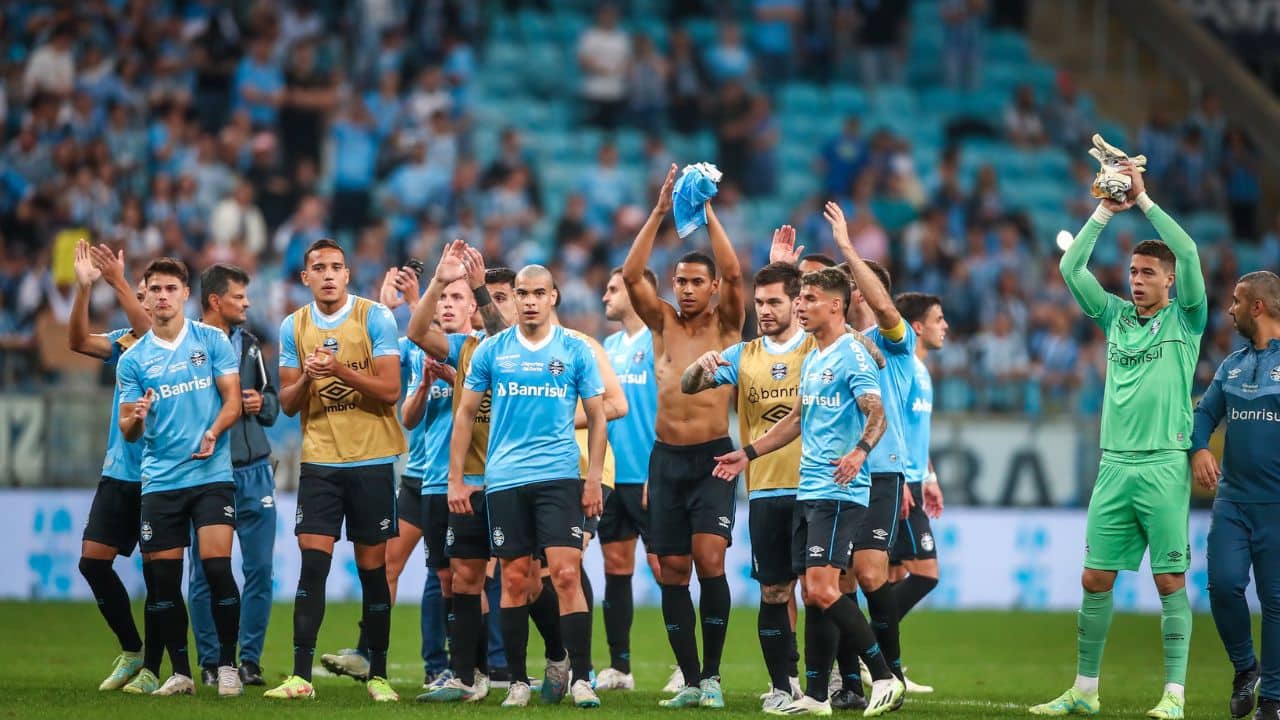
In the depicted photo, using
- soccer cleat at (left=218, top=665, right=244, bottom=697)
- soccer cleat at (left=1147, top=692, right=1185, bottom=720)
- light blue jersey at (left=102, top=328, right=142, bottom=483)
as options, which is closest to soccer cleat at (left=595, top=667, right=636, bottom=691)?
soccer cleat at (left=218, top=665, right=244, bottom=697)

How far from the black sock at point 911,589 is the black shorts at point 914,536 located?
0.16 meters

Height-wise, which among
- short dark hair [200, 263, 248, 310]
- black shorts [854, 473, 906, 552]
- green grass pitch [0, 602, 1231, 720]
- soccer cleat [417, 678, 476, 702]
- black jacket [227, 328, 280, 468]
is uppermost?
short dark hair [200, 263, 248, 310]

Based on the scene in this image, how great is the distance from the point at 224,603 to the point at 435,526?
1564 millimetres

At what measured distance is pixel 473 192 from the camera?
23.3 meters

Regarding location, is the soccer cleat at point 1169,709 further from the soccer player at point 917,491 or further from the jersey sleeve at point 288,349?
the jersey sleeve at point 288,349

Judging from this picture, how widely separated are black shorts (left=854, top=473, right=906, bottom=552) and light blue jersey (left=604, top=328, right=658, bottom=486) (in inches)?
93.7

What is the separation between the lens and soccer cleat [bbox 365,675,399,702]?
10.4 meters

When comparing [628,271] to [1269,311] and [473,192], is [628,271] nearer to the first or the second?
[1269,311]

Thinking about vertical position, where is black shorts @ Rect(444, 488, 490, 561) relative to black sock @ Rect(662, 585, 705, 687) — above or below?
above

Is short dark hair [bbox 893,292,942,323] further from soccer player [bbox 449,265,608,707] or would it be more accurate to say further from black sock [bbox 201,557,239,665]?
black sock [bbox 201,557,239,665]

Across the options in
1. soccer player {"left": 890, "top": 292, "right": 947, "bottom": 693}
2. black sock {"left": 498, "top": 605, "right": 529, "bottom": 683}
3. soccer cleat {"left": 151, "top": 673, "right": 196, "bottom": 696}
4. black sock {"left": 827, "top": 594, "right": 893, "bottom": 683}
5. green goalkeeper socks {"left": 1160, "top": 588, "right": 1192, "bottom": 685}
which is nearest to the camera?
black sock {"left": 827, "top": 594, "right": 893, "bottom": 683}

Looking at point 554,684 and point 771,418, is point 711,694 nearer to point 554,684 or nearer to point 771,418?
point 554,684

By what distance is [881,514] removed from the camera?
33.8 ft

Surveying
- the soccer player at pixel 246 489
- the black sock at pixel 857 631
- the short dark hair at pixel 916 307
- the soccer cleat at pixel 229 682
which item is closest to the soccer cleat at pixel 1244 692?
the black sock at pixel 857 631
